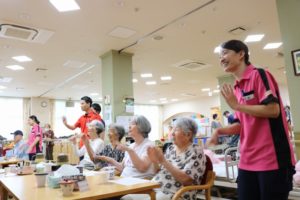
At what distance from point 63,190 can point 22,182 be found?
0.74 m

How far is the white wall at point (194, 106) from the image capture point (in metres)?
13.8

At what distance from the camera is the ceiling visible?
3.85 meters

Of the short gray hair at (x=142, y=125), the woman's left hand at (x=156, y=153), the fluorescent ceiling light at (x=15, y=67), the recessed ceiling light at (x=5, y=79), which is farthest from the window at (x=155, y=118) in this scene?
the woman's left hand at (x=156, y=153)

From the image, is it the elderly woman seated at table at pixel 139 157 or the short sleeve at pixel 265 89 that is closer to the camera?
the short sleeve at pixel 265 89

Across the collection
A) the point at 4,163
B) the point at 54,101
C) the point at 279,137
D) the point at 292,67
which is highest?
the point at 54,101

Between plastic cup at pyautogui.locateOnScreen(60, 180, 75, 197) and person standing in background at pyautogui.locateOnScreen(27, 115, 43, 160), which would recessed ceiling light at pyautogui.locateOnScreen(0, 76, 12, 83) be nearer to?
person standing in background at pyautogui.locateOnScreen(27, 115, 43, 160)

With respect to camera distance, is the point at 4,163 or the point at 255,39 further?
the point at 255,39

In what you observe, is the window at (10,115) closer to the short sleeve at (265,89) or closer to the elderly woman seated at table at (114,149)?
the elderly woman seated at table at (114,149)

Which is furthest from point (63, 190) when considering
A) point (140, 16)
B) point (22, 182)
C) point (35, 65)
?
point (35, 65)

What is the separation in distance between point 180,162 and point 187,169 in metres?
0.12

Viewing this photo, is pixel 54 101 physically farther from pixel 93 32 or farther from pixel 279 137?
pixel 279 137

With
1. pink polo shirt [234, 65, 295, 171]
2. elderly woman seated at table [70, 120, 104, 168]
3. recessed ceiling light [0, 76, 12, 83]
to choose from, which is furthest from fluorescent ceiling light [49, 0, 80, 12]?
recessed ceiling light [0, 76, 12, 83]

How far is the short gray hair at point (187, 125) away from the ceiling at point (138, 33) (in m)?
2.23

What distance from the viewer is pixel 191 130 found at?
2113mm
